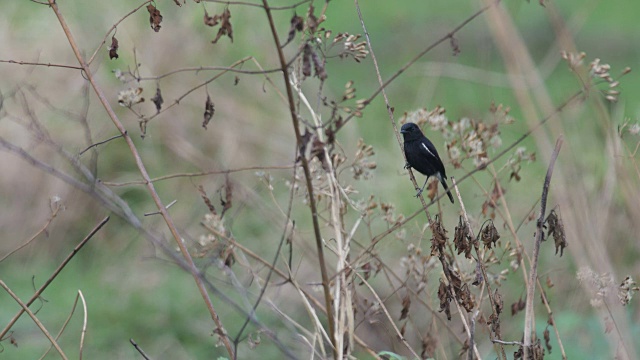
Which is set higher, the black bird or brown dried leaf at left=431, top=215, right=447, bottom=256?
the black bird

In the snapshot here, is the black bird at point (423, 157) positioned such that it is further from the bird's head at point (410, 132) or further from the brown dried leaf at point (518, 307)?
the brown dried leaf at point (518, 307)

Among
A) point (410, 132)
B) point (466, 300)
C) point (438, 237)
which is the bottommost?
point (466, 300)

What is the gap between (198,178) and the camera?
6438mm

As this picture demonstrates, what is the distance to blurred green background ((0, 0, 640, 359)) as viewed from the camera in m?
5.02

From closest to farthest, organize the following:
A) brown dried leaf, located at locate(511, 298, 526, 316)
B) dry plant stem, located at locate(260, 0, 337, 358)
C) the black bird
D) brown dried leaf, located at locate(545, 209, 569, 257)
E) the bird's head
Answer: dry plant stem, located at locate(260, 0, 337, 358), brown dried leaf, located at locate(545, 209, 569, 257), brown dried leaf, located at locate(511, 298, 526, 316), the black bird, the bird's head

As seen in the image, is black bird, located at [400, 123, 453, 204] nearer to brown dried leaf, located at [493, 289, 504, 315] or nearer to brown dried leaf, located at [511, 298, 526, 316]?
brown dried leaf, located at [511, 298, 526, 316]

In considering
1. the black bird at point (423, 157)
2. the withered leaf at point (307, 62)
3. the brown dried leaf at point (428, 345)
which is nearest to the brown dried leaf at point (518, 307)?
the brown dried leaf at point (428, 345)

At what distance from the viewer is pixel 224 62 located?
734 cm

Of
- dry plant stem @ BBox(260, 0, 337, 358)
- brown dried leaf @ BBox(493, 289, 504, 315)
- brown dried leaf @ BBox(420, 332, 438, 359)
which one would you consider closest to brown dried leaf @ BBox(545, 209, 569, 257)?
brown dried leaf @ BBox(493, 289, 504, 315)

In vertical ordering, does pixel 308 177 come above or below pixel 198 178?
below

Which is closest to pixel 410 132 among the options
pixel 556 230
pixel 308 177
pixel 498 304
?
pixel 498 304

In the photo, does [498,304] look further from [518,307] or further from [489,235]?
[518,307]

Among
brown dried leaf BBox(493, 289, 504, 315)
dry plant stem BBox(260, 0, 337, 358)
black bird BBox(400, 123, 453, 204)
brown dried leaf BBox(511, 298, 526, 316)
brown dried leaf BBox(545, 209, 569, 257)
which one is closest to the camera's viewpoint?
dry plant stem BBox(260, 0, 337, 358)

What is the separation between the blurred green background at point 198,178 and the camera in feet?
16.5
